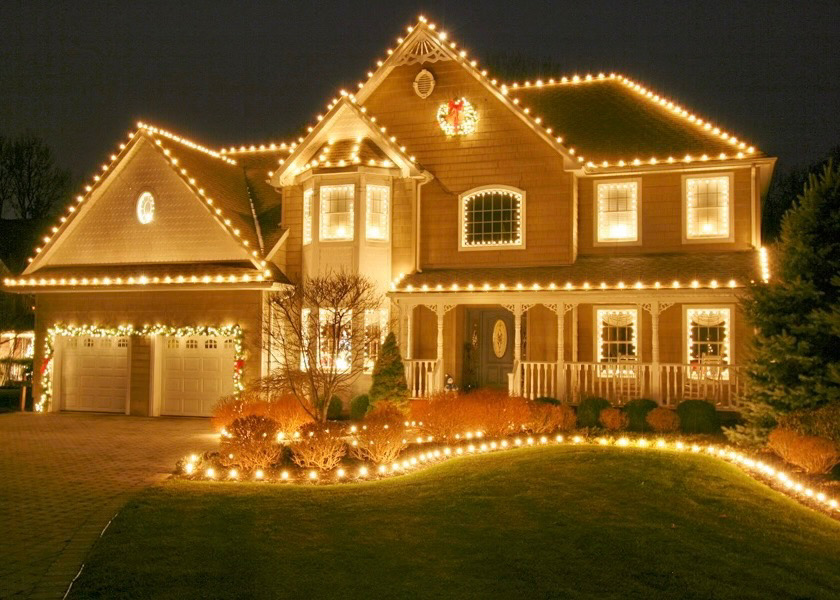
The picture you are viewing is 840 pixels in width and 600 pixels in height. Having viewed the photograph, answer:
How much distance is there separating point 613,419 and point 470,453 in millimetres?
3904

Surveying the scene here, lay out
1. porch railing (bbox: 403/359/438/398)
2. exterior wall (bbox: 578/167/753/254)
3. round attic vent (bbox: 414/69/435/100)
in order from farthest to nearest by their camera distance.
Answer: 1. round attic vent (bbox: 414/69/435/100)
2. exterior wall (bbox: 578/167/753/254)
3. porch railing (bbox: 403/359/438/398)

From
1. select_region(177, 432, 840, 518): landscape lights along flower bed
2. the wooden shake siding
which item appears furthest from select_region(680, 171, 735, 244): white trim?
select_region(177, 432, 840, 518): landscape lights along flower bed

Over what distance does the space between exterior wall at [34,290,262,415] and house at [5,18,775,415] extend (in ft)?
0.16

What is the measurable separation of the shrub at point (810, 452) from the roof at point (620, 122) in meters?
9.21

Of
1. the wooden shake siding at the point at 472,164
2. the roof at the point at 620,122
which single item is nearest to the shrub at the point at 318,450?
the wooden shake siding at the point at 472,164

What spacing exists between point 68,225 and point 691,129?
1779cm

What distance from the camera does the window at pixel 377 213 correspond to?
21.1 metres

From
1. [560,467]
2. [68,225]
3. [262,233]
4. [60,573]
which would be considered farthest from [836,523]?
[68,225]

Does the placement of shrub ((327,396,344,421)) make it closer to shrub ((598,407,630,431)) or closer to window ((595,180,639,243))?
shrub ((598,407,630,431))

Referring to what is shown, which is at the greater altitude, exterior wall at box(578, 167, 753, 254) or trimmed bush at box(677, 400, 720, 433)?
exterior wall at box(578, 167, 753, 254)

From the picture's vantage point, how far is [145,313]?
21.8 metres

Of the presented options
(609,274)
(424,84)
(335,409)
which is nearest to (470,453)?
(335,409)

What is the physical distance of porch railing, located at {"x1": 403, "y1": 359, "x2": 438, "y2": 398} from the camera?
19453 millimetres

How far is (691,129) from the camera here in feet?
70.6
